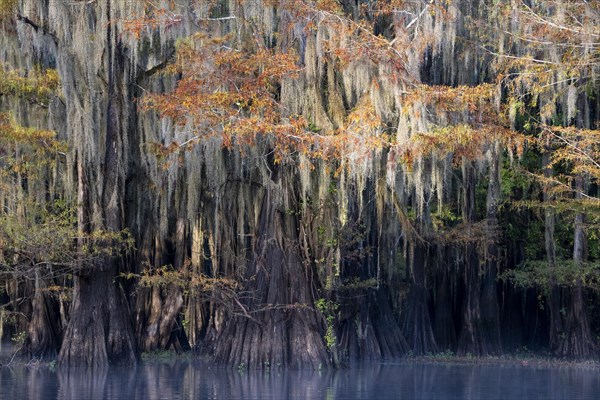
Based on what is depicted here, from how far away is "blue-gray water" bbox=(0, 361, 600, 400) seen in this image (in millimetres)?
14195

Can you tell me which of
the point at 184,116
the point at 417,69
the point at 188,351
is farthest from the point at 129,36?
the point at 188,351

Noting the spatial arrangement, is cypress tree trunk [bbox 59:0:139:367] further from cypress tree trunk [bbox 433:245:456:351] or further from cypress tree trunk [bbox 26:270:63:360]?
cypress tree trunk [bbox 433:245:456:351]

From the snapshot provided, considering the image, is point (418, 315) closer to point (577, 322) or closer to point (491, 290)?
point (491, 290)

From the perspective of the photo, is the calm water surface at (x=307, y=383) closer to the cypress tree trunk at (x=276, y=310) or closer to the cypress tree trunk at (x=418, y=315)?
the cypress tree trunk at (x=276, y=310)

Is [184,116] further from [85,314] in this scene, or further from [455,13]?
[455,13]

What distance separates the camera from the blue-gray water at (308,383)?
559 inches

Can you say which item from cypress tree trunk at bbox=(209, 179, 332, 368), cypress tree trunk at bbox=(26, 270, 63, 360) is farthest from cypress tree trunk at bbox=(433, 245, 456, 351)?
cypress tree trunk at bbox=(26, 270, 63, 360)

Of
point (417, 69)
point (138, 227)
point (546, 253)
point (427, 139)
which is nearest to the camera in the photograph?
point (427, 139)

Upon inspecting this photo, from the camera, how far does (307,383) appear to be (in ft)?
52.9

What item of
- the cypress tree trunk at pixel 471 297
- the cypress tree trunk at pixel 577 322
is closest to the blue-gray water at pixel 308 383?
the cypress tree trunk at pixel 577 322

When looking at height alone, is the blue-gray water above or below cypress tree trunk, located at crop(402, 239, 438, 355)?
below

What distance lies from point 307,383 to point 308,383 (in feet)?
0.07

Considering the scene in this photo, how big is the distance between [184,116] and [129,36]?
1846mm

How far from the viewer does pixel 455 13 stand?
1991 cm
